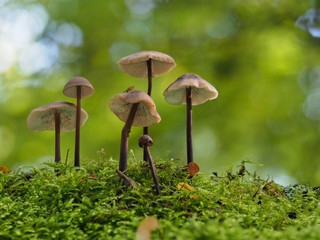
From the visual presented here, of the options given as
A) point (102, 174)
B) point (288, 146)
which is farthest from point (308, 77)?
point (102, 174)

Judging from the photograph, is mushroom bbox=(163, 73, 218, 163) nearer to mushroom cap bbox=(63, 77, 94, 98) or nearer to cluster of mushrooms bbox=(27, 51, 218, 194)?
cluster of mushrooms bbox=(27, 51, 218, 194)

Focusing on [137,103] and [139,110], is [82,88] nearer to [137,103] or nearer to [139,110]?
[139,110]

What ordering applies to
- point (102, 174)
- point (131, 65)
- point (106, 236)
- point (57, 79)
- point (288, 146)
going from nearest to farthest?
point (106, 236) → point (102, 174) → point (131, 65) → point (288, 146) → point (57, 79)

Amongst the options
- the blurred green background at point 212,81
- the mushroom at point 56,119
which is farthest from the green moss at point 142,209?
the blurred green background at point 212,81

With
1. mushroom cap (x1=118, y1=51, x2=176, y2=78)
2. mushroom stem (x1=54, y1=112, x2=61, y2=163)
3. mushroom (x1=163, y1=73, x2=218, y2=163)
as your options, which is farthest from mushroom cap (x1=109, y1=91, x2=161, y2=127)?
mushroom stem (x1=54, y1=112, x2=61, y2=163)

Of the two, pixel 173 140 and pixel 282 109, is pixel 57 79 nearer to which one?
pixel 173 140

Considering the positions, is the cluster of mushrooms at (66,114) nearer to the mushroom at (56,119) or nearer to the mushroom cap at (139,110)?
the mushroom at (56,119)

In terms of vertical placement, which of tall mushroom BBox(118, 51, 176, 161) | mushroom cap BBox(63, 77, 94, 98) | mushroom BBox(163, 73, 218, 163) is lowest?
mushroom BBox(163, 73, 218, 163)
